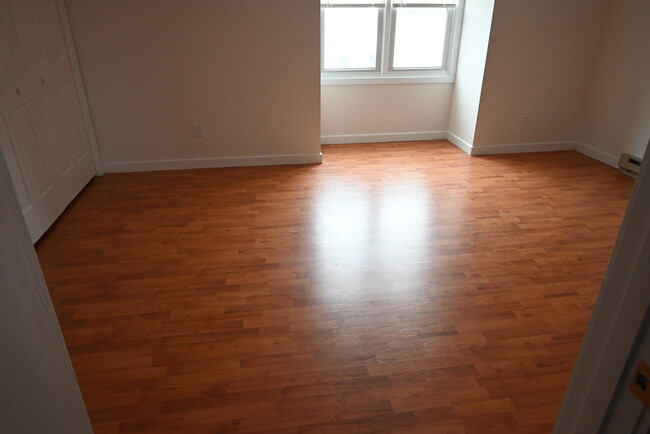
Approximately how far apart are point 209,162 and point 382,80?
2.08 m

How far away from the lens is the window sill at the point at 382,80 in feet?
15.2

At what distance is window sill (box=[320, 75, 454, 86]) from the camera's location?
4633 millimetres

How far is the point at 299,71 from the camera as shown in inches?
156

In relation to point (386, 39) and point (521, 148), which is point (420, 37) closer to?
point (386, 39)

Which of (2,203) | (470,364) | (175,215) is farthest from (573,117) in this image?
(2,203)

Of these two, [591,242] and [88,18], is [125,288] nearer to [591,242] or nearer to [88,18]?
[88,18]

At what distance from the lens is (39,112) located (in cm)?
304

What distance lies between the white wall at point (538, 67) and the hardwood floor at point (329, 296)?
31.9 inches

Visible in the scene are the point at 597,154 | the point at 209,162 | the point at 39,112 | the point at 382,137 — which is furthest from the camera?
the point at 382,137

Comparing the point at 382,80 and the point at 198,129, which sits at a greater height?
the point at 382,80

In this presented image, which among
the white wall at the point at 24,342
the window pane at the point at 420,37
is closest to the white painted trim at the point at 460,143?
the window pane at the point at 420,37

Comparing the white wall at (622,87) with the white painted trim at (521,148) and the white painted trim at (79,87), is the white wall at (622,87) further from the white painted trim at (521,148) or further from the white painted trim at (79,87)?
the white painted trim at (79,87)

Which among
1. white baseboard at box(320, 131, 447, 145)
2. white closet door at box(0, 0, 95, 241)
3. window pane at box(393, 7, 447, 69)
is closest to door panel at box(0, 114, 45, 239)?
white closet door at box(0, 0, 95, 241)

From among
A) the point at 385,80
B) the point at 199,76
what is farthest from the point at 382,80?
the point at 199,76
